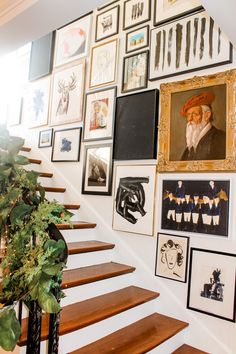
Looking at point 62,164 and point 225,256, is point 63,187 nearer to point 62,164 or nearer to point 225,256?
point 62,164

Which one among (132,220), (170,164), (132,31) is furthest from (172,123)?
(132,31)

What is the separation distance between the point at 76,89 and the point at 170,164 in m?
1.69

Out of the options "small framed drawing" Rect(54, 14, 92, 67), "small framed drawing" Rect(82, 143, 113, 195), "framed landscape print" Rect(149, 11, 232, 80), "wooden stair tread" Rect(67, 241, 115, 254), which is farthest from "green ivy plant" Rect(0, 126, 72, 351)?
"small framed drawing" Rect(54, 14, 92, 67)

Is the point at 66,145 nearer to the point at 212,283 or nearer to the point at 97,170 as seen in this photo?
the point at 97,170

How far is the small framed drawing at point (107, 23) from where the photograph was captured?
131 inches

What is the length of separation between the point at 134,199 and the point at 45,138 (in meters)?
1.74

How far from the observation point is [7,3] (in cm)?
190

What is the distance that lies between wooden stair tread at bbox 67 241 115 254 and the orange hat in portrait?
145 cm

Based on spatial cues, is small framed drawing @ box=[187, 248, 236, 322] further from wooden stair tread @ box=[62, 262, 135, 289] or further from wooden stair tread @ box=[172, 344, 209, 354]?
wooden stair tread @ box=[62, 262, 135, 289]

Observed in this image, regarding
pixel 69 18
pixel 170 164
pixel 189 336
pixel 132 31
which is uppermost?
pixel 132 31

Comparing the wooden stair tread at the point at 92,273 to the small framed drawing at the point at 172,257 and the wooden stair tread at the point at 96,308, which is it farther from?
the small framed drawing at the point at 172,257

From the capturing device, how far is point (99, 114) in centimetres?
332

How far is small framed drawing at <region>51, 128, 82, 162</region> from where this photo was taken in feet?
11.6

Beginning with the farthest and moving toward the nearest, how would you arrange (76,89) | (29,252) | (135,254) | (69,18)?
1. (76,89)
2. (135,254)
3. (69,18)
4. (29,252)
